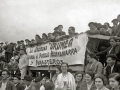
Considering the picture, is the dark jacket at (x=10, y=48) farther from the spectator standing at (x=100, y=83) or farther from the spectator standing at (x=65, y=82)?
the spectator standing at (x=100, y=83)

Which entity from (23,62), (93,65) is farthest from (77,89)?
(23,62)

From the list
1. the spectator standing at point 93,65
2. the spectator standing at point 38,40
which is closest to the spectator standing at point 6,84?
the spectator standing at point 93,65

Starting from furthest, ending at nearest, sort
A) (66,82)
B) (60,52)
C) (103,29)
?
(60,52) < (103,29) < (66,82)

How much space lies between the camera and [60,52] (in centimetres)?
836

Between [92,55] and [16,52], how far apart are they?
8.56 m

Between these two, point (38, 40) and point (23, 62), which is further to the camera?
point (23, 62)

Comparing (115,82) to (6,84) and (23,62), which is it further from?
(23,62)

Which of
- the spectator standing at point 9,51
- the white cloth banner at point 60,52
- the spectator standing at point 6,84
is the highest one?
the spectator standing at point 9,51

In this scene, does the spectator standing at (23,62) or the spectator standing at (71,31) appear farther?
the spectator standing at (23,62)

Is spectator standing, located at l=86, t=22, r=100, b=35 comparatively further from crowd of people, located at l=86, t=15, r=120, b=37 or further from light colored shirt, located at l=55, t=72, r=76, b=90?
light colored shirt, located at l=55, t=72, r=76, b=90

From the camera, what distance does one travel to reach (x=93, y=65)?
6.27 m

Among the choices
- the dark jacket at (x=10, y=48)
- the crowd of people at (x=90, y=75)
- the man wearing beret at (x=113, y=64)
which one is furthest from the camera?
the dark jacket at (x=10, y=48)

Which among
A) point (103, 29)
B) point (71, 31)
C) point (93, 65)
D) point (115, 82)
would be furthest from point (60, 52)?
point (115, 82)

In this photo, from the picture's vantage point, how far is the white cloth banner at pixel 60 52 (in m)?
7.10
